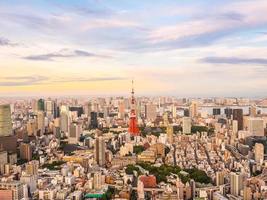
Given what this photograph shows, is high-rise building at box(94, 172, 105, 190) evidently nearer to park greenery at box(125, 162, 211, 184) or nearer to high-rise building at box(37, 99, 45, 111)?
park greenery at box(125, 162, 211, 184)

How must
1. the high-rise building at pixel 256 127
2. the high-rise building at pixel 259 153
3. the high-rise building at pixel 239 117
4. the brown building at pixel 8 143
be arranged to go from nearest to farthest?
the high-rise building at pixel 259 153 < the brown building at pixel 8 143 < the high-rise building at pixel 256 127 < the high-rise building at pixel 239 117

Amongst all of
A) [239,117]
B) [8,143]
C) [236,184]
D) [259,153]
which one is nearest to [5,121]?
[8,143]

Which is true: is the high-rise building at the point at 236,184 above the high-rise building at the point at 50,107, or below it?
below

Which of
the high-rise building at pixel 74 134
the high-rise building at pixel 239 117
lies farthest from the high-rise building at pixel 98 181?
the high-rise building at pixel 239 117

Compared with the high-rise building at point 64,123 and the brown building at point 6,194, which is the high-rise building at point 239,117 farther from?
the brown building at point 6,194

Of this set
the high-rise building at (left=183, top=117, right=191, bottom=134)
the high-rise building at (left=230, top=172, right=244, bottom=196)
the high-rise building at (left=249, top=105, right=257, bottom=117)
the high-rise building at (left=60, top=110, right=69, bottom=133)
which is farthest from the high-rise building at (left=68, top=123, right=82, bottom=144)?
the high-rise building at (left=249, top=105, right=257, bottom=117)

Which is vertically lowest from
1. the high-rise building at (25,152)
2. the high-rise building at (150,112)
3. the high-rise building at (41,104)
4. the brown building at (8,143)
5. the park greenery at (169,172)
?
the park greenery at (169,172)

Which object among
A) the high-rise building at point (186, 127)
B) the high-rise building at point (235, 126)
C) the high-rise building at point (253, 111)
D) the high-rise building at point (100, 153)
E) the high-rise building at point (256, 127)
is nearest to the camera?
the high-rise building at point (100, 153)

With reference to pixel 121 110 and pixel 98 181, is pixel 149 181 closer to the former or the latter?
pixel 98 181

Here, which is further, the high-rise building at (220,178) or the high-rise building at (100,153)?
the high-rise building at (100,153)
